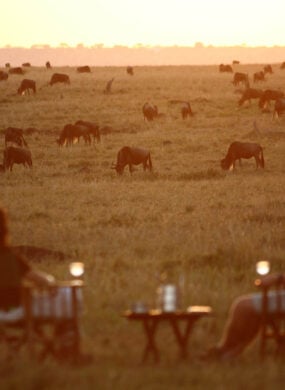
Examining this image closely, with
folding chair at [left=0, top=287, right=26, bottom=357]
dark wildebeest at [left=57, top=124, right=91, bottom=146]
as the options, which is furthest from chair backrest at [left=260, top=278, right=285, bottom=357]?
dark wildebeest at [left=57, top=124, right=91, bottom=146]

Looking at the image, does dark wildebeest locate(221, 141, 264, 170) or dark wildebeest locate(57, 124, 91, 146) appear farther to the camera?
dark wildebeest locate(57, 124, 91, 146)

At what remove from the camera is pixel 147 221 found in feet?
73.5

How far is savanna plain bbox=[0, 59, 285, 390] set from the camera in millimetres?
10070

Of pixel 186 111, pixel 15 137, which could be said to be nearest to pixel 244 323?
pixel 15 137

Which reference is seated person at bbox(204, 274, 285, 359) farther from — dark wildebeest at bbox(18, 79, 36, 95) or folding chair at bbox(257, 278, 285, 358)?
dark wildebeest at bbox(18, 79, 36, 95)

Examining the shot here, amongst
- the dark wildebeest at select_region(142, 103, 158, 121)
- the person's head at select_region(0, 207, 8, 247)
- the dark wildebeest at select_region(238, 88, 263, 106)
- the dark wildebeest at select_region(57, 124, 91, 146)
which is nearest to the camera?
the person's head at select_region(0, 207, 8, 247)

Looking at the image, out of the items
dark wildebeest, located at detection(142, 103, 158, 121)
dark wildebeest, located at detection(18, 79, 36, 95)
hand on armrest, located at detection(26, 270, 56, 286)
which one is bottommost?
hand on armrest, located at detection(26, 270, 56, 286)

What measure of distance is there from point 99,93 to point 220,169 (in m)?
25.8

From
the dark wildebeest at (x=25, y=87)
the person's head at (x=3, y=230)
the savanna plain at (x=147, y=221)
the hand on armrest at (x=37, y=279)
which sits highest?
the dark wildebeest at (x=25, y=87)

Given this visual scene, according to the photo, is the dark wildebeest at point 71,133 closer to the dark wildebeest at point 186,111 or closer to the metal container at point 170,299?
the dark wildebeest at point 186,111

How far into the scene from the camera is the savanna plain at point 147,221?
10.1 meters

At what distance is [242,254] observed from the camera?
17.3 metres

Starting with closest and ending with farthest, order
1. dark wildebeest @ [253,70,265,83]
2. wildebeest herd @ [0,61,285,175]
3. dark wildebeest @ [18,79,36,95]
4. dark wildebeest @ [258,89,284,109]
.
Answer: wildebeest herd @ [0,61,285,175], dark wildebeest @ [258,89,284,109], dark wildebeest @ [18,79,36,95], dark wildebeest @ [253,70,265,83]

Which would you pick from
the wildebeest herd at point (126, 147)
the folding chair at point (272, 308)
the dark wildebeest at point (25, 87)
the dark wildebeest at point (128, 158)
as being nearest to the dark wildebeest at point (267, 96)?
the wildebeest herd at point (126, 147)
